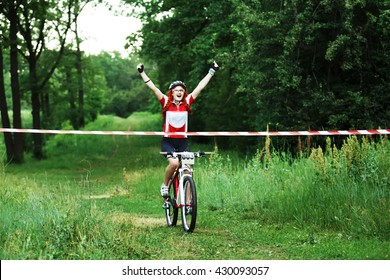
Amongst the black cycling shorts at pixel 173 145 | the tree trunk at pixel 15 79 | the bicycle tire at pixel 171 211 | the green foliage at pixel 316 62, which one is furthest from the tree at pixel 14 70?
the black cycling shorts at pixel 173 145

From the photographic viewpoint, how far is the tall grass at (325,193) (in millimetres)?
8875

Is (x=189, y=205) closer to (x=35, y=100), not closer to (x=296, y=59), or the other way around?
(x=296, y=59)

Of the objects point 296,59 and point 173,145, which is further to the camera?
point 296,59

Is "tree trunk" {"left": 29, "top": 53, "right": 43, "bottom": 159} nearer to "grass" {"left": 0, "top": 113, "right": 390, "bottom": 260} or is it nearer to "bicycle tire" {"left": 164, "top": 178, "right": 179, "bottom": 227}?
"grass" {"left": 0, "top": 113, "right": 390, "bottom": 260}

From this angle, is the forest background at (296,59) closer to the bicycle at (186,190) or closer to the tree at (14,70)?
the tree at (14,70)

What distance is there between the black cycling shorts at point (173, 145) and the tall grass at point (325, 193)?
175cm

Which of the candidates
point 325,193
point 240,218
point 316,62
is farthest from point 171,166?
point 316,62

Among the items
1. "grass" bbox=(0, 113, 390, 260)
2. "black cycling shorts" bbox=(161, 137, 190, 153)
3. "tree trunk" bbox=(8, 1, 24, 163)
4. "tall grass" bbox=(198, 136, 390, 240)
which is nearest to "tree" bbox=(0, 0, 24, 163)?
"tree trunk" bbox=(8, 1, 24, 163)

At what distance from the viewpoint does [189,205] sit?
363 inches

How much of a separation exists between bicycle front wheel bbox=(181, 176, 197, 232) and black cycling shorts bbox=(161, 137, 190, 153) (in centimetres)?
60

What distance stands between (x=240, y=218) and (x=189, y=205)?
1.78 meters
